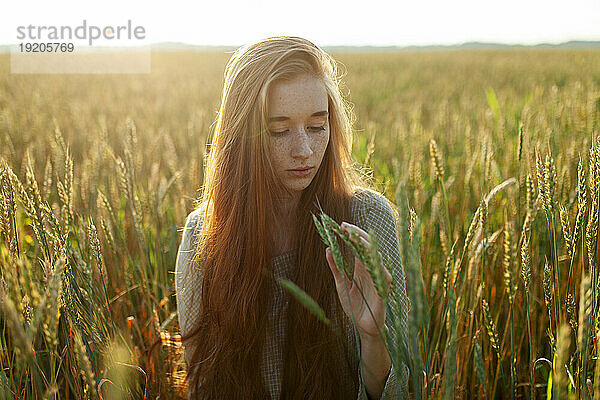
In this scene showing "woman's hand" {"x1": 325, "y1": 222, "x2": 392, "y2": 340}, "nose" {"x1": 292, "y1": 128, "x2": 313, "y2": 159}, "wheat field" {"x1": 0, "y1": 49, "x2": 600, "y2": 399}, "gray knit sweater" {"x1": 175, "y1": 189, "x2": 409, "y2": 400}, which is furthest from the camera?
"gray knit sweater" {"x1": 175, "y1": 189, "x2": 409, "y2": 400}

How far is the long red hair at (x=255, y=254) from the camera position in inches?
51.7

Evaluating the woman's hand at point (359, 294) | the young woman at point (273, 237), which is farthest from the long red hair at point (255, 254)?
the woman's hand at point (359, 294)

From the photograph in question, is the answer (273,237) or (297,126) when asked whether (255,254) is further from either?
(297,126)

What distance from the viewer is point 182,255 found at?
1492 millimetres

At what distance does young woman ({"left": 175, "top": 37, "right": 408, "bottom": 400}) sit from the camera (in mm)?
1262

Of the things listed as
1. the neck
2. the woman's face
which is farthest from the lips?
the neck

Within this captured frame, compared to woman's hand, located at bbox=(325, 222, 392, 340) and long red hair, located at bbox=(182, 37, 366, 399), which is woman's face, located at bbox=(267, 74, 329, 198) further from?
woman's hand, located at bbox=(325, 222, 392, 340)

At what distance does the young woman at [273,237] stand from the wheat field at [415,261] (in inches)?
4.8

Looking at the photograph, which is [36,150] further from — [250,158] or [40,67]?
[40,67]

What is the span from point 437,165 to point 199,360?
747 mm

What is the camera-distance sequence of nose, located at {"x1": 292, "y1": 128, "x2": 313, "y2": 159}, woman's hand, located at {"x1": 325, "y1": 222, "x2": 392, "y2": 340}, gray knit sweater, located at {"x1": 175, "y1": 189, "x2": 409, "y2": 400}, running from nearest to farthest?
woman's hand, located at {"x1": 325, "y1": 222, "x2": 392, "y2": 340}
nose, located at {"x1": 292, "y1": 128, "x2": 313, "y2": 159}
gray knit sweater, located at {"x1": 175, "y1": 189, "x2": 409, "y2": 400}

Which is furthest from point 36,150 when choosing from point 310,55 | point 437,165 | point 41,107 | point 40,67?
point 40,67

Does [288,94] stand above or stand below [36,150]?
above

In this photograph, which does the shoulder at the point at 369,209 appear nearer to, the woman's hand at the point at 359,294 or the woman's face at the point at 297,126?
the woman's face at the point at 297,126
